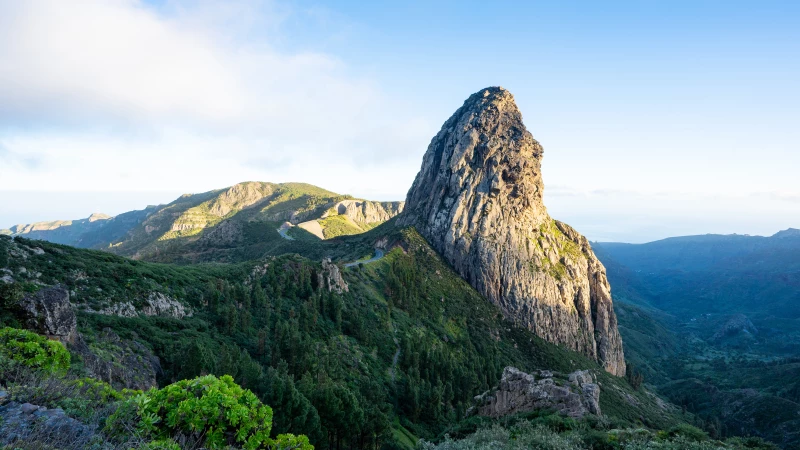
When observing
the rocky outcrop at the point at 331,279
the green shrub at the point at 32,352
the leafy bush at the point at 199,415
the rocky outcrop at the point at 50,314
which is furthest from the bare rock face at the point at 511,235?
the green shrub at the point at 32,352

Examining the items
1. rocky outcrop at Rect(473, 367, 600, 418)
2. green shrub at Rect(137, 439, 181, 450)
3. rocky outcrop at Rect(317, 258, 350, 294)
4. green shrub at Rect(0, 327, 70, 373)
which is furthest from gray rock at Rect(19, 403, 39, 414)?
rocky outcrop at Rect(317, 258, 350, 294)

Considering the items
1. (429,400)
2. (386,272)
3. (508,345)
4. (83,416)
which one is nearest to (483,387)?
(429,400)

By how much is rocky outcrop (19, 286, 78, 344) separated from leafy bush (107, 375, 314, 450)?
18489mm

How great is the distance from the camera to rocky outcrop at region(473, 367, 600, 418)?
39.5m

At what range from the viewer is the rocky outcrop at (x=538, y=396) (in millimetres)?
39469

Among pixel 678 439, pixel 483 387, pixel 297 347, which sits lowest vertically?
pixel 483 387

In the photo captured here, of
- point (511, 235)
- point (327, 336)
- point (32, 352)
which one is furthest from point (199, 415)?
point (511, 235)

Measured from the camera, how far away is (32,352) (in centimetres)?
1761

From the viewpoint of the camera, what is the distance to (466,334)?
96000 mm

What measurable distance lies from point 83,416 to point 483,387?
7204 cm

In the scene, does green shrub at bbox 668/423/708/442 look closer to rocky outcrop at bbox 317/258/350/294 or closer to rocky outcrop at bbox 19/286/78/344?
rocky outcrop at bbox 19/286/78/344

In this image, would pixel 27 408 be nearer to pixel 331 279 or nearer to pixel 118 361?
pixel 118 361

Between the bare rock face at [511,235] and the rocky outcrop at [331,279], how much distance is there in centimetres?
5095

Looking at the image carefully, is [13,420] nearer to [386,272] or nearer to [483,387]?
[483,387]
